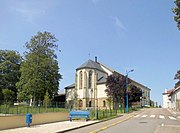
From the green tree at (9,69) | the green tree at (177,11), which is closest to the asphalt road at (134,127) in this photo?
the green tree at (177,11)

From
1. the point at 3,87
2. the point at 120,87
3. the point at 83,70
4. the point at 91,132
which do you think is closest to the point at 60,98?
the point at 83,70

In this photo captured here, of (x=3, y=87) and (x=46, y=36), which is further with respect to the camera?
(x=3, y=87)

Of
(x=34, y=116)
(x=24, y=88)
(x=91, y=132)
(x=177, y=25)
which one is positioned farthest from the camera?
(x=24, y=88)

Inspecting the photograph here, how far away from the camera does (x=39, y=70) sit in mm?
58188

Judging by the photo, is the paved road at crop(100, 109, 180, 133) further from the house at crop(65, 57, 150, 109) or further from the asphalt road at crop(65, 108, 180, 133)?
the house at crop(65, 57, 150, 109)

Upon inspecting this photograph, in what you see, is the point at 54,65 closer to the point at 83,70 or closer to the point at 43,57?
the point at 43,57

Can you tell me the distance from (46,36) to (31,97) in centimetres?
1565

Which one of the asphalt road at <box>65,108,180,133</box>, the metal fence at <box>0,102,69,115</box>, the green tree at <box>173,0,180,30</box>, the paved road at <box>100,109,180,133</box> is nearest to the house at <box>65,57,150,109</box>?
the metal fence at <box>0,102,69,115</box>

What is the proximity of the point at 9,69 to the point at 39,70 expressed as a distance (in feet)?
52.1

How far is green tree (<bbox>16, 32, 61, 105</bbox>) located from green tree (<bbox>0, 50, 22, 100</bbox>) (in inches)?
349

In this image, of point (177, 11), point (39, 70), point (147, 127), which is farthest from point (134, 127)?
point (39, 70)

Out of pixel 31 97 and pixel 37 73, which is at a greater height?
pixel 37 73

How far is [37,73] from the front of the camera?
189 feet

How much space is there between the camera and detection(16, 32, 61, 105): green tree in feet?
187
